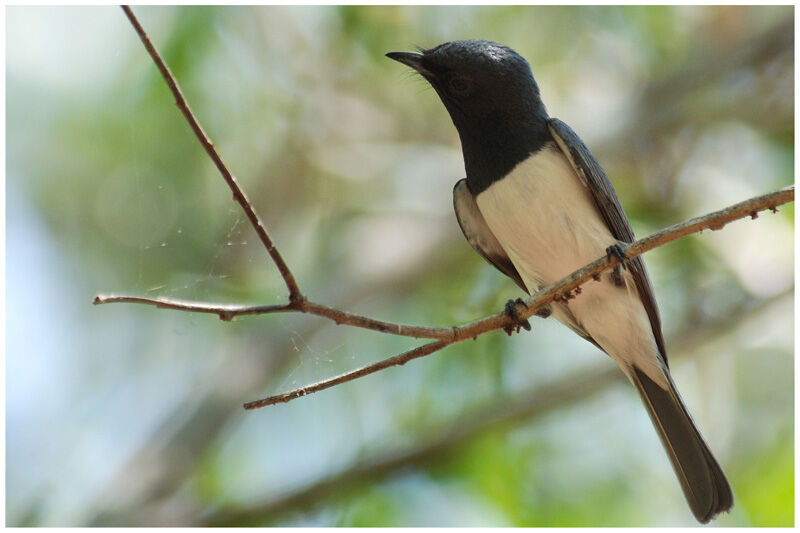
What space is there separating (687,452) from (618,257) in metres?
1.42

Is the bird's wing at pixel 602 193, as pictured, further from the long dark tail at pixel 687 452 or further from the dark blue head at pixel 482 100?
the long dark tail at pixel 687 452

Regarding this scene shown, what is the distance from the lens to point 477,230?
4.55m

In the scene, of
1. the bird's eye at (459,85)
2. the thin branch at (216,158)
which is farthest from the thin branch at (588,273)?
the bird's eye at (459,85)

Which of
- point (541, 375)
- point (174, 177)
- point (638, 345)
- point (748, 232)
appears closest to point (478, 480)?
point (541, 375)

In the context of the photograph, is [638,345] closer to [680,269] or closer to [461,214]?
[461,214]

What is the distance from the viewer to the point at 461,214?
14.9ft

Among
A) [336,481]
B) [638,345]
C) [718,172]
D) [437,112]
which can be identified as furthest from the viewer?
[437,112]

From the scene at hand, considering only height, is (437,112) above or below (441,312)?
above

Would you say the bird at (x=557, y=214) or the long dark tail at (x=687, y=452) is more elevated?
the bird at (x=557, y=214)

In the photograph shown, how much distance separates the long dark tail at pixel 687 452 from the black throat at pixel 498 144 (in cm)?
123

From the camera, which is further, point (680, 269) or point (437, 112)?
point (437, 112)

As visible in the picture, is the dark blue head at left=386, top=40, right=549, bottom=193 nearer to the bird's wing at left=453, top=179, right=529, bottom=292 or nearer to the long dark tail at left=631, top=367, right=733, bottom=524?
the bird's wing at left=453, top=179, right=529, bottom=292

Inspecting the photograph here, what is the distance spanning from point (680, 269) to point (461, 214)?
2.87m

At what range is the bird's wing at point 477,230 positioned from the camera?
4473 mm
